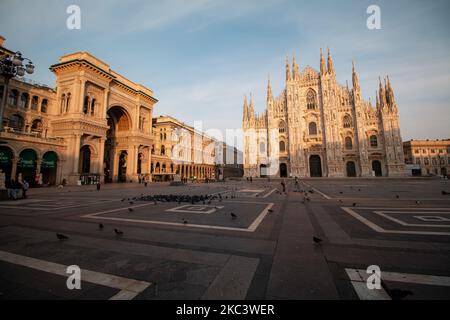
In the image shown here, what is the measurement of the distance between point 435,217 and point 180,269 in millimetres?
8252

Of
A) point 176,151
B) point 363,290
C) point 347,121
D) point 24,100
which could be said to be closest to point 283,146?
point 347,121

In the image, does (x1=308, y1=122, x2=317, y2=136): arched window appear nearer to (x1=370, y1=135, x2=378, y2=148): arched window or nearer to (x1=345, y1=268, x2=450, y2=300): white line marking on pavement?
(x1=370, y1=135, x2=378, y2=148): arched window

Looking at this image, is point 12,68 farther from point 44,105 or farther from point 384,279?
point 44,105

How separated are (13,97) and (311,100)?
55.6 meters

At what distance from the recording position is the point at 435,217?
648 cm

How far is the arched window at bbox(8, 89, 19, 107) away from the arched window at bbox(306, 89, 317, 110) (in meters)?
54.2

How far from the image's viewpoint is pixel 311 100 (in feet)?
160

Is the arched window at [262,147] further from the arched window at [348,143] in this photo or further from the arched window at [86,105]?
the arched window at [86,105]

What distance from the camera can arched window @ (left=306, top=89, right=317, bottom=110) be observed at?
158 ft

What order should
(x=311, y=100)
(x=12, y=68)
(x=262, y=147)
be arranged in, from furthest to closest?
(x=262, y=147) < (x=311, y=100) < (x=12, y=68)

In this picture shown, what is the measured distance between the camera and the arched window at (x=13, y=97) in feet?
93.7

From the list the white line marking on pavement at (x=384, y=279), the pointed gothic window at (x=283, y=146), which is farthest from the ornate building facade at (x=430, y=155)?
the white line marking on pavement at (x=384, y=279)

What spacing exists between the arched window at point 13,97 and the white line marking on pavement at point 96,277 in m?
37.6

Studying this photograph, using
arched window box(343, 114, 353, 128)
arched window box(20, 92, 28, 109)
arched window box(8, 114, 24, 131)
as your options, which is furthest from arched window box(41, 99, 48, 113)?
arched window box(343, 114, 353, 128)
